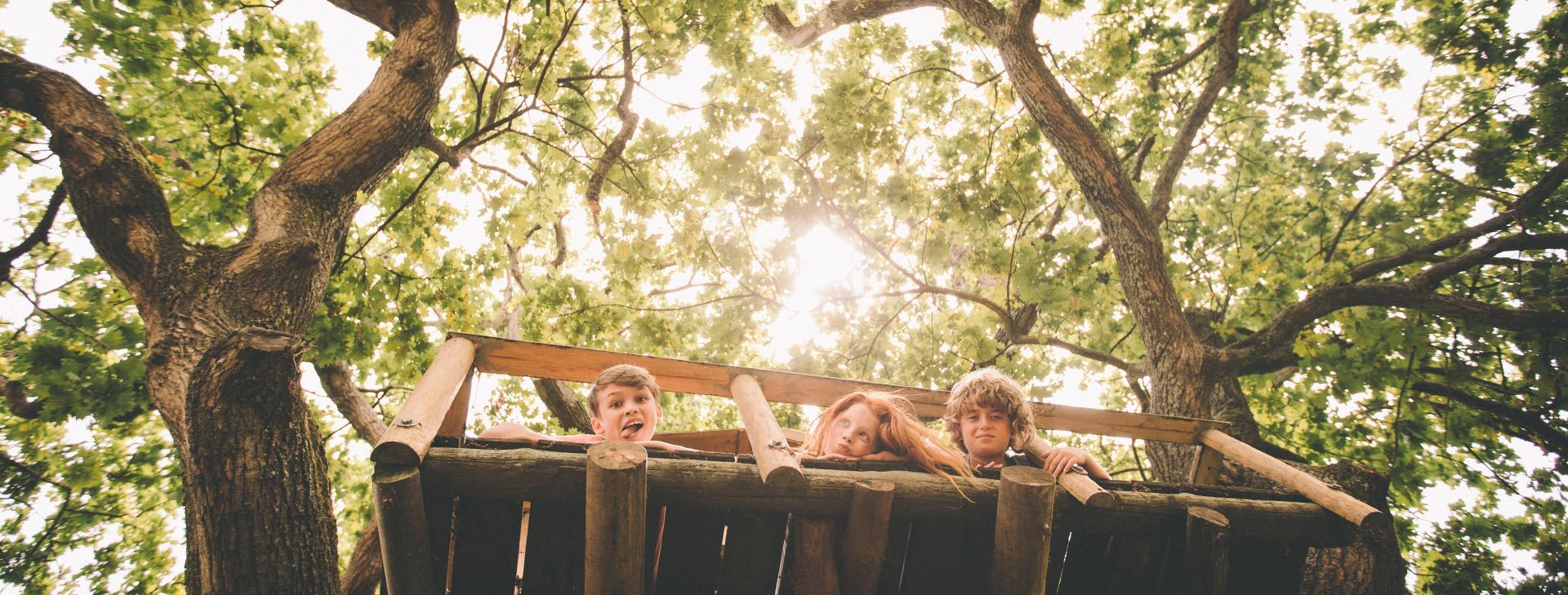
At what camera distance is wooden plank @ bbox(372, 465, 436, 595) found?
1679 millimetres

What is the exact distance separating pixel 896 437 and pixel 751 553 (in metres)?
1.11

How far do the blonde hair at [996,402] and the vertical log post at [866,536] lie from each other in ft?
5.64

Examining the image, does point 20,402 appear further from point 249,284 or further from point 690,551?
point 690,551

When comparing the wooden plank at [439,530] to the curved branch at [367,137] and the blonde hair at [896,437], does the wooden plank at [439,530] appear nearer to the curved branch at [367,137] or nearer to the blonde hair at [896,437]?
the blonde hair at [896,437]

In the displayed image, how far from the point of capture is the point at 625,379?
3.58 m

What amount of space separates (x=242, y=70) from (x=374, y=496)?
215 inches

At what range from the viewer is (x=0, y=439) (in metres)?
5.63

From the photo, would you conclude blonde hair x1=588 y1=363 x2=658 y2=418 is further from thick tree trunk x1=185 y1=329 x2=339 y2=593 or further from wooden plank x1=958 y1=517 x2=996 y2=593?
wooden plank x1=958 y1=517 x2=996 y2=593

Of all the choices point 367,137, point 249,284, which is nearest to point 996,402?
point 249,284

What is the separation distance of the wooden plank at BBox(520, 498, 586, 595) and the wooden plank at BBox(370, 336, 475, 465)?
0.40 meters

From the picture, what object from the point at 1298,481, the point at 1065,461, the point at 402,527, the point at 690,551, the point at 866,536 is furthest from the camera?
the point at 1298,481

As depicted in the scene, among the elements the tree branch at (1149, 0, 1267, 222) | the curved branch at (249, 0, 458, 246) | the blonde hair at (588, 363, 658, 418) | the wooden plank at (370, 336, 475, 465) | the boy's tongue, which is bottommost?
the boy's tongue

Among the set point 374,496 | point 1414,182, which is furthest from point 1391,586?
point 1414,182

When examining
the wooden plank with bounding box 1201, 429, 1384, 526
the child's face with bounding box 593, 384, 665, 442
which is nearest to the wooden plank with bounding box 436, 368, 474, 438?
the child's face with bounding box 593, 384, 665, 442
